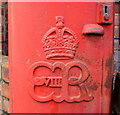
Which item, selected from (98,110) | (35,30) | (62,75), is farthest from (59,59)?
(98,110)

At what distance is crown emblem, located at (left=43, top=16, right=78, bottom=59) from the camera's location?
0.98m

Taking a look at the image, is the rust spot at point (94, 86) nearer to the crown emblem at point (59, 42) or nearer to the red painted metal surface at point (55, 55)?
the red painted metal surface at point (55, 55)

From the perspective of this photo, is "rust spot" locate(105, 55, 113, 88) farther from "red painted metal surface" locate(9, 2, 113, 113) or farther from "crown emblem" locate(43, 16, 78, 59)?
"crown emblem" locate(43, 16, 78, 59)

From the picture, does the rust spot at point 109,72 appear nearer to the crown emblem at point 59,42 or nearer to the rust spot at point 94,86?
the rust spot at point 94,86

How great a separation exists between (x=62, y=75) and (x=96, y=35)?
0.85ft

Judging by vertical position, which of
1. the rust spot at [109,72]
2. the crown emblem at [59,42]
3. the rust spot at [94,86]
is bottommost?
the rust spot at [94,86]

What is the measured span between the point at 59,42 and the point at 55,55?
0.21 feet

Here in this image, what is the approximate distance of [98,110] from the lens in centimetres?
105

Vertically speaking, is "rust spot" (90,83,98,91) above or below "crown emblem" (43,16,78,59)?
below

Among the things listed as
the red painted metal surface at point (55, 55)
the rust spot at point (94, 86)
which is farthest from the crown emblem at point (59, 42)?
the rust spot at point (94, 86)

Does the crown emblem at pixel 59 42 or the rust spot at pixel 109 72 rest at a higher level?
the crown emblem at pixel 59 42

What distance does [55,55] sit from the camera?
0.99 m

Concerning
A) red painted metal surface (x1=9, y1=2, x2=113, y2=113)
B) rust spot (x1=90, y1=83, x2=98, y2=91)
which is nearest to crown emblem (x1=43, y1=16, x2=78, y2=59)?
red painted metal surface (x1=9, y1=2, x2=113, y2=113)

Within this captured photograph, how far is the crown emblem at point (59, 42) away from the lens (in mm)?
978
